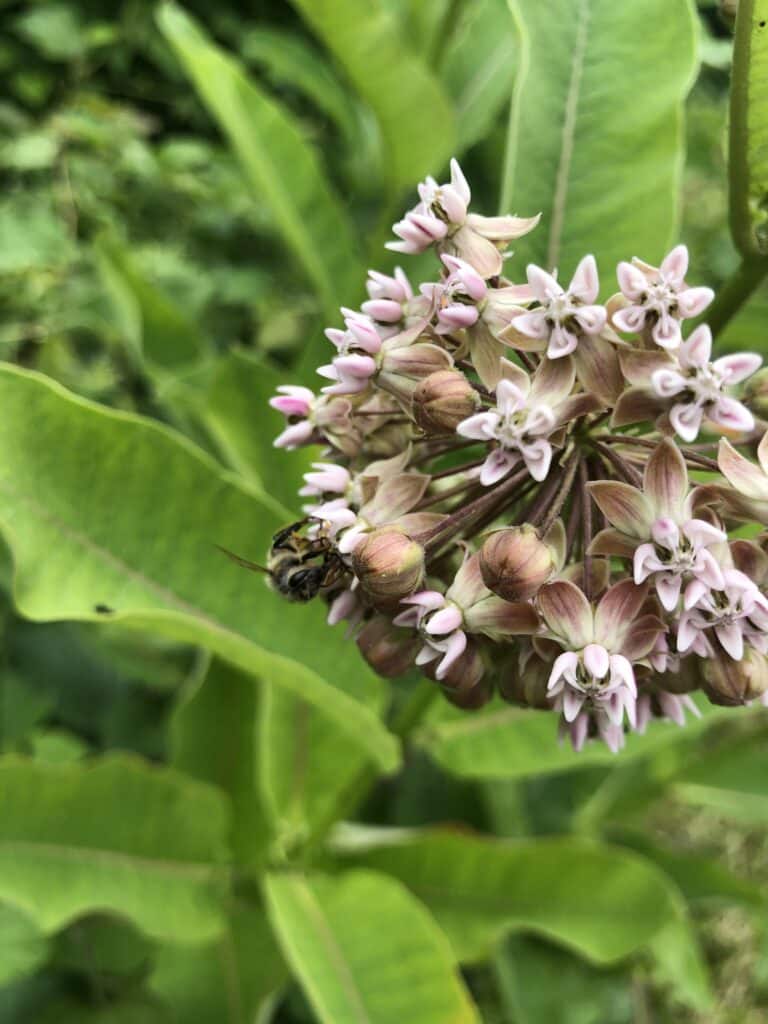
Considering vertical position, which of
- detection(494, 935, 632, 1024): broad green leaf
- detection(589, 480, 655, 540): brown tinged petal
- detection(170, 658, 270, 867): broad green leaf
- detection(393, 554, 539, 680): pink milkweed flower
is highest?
detection(589, 480, 655, 540): brown tinged petal

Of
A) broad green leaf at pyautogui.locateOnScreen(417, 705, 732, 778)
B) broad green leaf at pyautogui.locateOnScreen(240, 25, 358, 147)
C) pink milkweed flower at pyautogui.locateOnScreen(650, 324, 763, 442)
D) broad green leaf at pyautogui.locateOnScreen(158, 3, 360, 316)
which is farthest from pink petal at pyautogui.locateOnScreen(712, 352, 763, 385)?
broad green leaf at pyautogui.locateOnScreen(240, 25, 358, 147)

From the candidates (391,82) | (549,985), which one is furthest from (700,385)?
(549,985)

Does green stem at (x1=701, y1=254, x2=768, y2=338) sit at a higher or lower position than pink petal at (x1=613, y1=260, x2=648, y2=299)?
lower

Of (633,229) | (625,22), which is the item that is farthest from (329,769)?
(625,22)

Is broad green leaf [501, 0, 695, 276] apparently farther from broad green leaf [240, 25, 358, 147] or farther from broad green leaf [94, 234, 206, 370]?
broad green leaf [240, 25, 358, 147]

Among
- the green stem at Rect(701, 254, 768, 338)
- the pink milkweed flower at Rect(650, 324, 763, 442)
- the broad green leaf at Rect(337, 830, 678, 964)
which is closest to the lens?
the pink milkweed flower at Rect(650, 324, 763, 442)

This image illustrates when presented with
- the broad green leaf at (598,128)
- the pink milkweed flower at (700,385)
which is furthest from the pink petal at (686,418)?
the broad green leaf at (598,128)

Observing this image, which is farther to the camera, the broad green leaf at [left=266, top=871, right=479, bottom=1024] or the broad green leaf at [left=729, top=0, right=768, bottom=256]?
the broad green leaf at [left=266, top=871, right=479, bottom=1024]

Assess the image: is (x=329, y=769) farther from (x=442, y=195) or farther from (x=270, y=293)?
(x=270, y=293)
